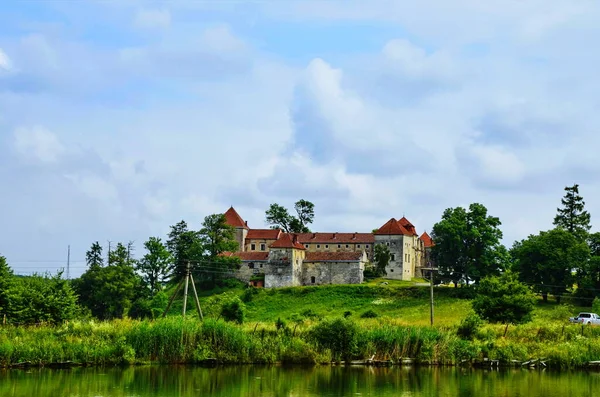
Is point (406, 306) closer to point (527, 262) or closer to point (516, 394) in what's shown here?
point (527, 262)

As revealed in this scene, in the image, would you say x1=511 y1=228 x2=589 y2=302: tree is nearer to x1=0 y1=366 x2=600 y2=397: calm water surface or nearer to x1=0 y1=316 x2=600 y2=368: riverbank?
x1=0 y1=316 x2=600 y2=368: riverbank

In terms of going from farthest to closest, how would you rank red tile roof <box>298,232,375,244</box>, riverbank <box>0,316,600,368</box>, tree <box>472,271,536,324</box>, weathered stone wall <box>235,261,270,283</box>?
red tile roof <box>298,232,375,244</box> < weathered stone wall <box>235,261,270,283</box> < tree <box>472,271,536,324</box> < riverbank <box>0,316,600,368</box>

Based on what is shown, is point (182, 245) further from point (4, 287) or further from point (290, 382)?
point (290, 382)

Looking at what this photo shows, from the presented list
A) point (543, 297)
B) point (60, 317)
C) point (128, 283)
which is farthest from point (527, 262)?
point (60, 317)

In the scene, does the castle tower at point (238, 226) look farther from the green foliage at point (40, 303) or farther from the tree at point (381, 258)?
the green foliage at point (40, 303)

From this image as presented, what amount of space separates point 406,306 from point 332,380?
130 feet

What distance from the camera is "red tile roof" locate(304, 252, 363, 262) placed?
282 feet

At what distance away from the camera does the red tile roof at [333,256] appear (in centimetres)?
8594

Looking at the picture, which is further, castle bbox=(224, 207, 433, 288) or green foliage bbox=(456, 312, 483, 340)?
castle bbox=(224, 207, 433, 288)

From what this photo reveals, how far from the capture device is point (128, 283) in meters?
73.2

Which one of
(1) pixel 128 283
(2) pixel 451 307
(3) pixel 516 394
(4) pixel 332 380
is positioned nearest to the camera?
(3) pixel 516 394

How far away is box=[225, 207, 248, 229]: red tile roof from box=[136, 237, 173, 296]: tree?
1702cm

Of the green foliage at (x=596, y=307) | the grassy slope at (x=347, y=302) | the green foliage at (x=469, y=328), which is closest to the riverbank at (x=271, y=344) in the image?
the green foliage at (x=469, y=328)

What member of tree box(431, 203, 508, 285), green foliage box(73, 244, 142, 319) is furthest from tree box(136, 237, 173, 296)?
tree box(431, 203, 508, 285)
